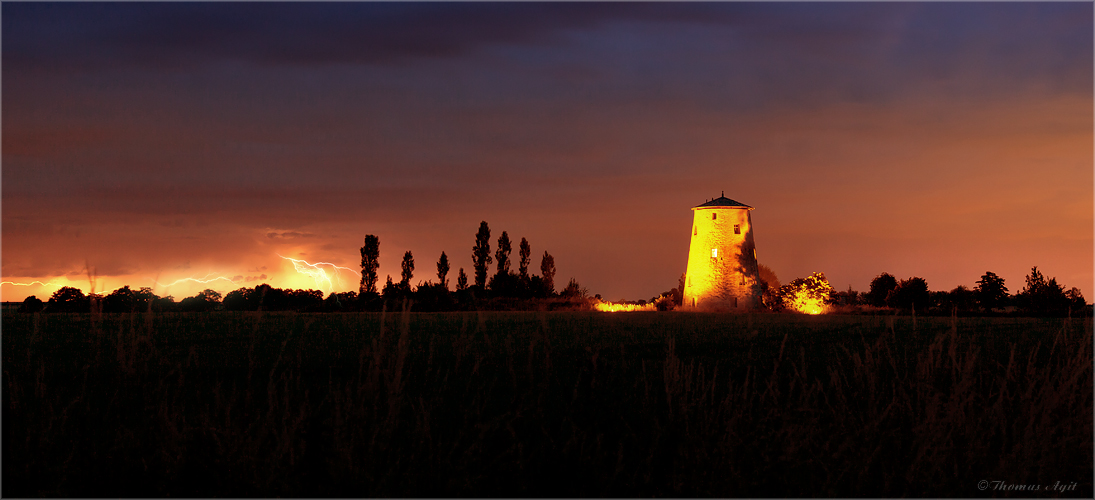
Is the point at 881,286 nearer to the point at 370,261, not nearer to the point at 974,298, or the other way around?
the point at 974,298

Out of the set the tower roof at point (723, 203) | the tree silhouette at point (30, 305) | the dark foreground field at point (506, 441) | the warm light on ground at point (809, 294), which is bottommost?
the dark foreground field at point (506, 441)

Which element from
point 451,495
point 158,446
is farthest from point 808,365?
point 158,446

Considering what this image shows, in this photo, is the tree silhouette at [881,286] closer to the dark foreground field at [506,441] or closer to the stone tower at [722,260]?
the stone tower at [722,260]

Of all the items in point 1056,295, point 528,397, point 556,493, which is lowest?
point 556,493

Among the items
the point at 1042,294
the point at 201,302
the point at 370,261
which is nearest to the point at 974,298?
the point at 1042,294

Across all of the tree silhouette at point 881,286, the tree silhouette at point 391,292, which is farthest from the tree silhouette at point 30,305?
the tree silhouette at point 881,286

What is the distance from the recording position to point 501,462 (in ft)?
19.6

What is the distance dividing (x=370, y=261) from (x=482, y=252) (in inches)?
410

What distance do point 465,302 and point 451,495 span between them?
91.8ft

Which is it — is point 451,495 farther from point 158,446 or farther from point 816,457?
point 816,457

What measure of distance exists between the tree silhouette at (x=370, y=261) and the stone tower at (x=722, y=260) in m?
30.4

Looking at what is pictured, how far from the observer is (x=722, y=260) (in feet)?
145

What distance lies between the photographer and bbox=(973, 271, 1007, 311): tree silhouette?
1633 inches

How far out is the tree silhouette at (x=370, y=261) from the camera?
64.7m
